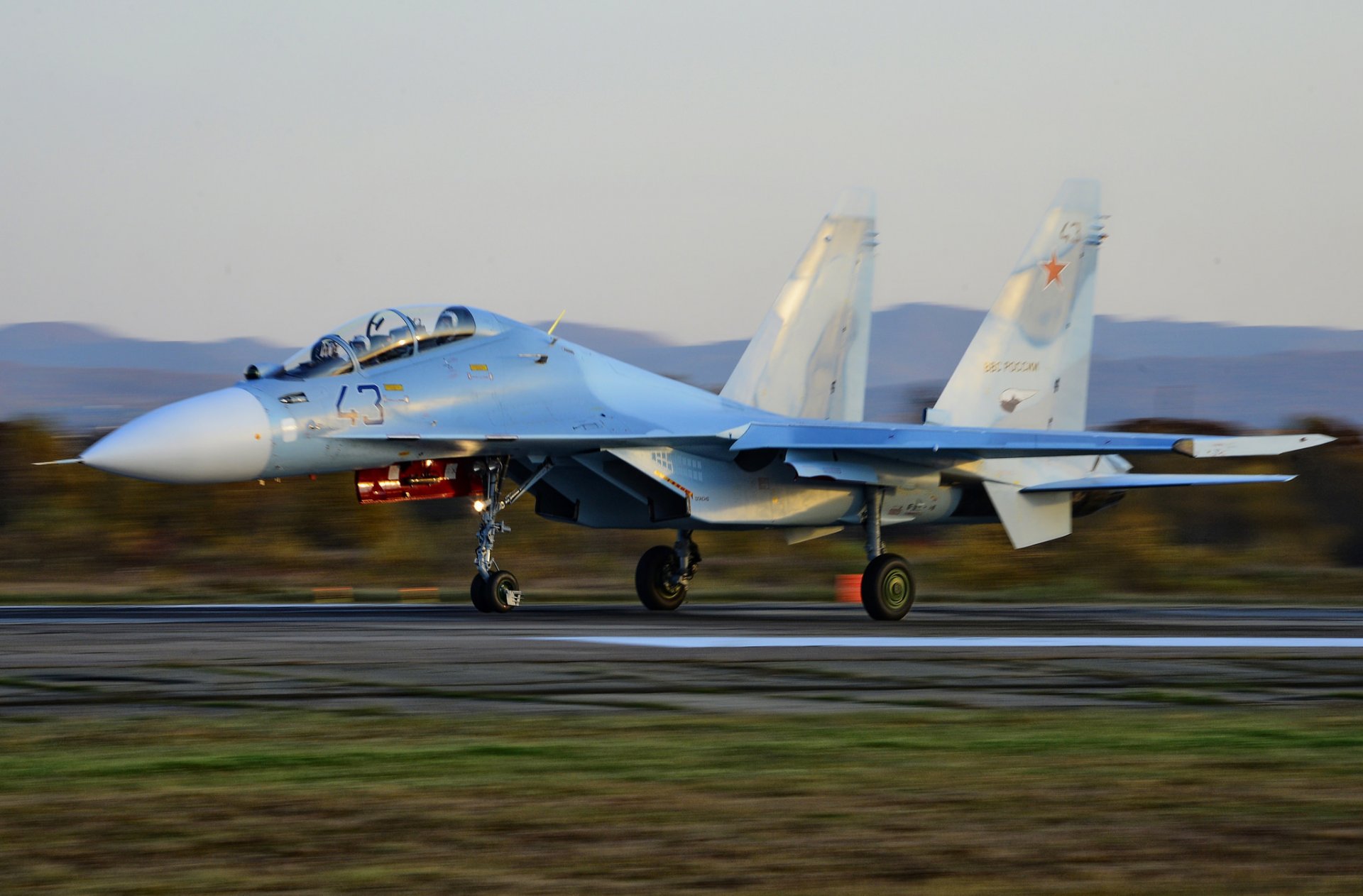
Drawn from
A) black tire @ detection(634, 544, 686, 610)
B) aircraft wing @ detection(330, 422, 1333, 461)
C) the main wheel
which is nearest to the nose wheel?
aircraft wing @ detection(330, 422, 1333, 461)

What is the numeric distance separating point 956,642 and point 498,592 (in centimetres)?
542

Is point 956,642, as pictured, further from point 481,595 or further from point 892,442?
point 481,595

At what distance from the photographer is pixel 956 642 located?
12.2 m

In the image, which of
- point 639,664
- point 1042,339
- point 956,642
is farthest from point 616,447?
point 1042,339

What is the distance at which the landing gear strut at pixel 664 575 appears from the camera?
58.2 ft

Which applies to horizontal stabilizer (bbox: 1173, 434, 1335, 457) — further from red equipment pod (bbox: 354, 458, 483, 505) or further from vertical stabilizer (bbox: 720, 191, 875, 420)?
red equipment pod (bbox: 354, 458, 483, 505)

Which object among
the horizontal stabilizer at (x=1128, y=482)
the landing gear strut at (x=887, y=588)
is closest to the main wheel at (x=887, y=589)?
the landing gear strut at (x=887, y=588)

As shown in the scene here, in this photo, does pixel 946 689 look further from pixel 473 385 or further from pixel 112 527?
pixel 112 527

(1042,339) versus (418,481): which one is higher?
(1042,339)

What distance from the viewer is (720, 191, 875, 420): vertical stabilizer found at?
2073 cm

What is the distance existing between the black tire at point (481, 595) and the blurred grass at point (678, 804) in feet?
28.1

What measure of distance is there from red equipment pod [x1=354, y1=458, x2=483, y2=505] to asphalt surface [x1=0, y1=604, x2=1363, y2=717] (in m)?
1.26

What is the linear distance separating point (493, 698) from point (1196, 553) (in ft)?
89.5

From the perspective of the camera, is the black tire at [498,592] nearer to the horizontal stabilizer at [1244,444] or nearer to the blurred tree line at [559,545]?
the horizontal stabilizer at [1244,444]
